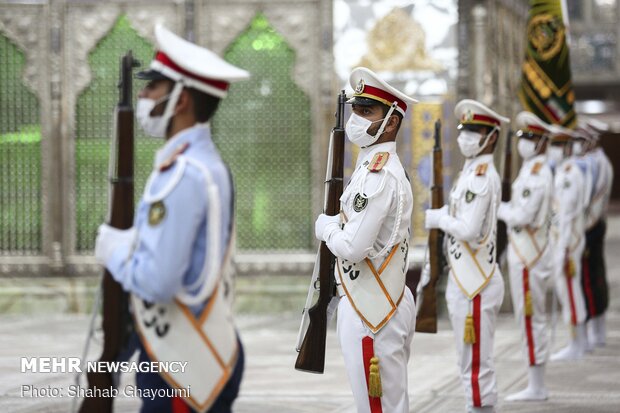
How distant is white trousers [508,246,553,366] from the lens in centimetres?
867

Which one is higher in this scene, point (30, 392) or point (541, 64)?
point (541, 64)

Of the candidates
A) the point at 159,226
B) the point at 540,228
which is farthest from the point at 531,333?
the point at 159,226

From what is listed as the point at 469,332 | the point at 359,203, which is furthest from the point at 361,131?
the point at 469,332

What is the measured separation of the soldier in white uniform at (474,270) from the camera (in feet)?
23.1

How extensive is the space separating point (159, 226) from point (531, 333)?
543 cm

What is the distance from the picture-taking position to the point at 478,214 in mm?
7062

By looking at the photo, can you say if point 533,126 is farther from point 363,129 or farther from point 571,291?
point 363,129

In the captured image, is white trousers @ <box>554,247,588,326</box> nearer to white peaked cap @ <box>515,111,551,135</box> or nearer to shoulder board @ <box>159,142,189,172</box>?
white peaked cap @ <box>515,111,551,135</box>

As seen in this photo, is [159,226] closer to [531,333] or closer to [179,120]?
[179,120]

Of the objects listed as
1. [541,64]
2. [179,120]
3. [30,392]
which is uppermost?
[541,64]

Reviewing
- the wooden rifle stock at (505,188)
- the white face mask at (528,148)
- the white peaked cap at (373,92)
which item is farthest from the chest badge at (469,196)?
the white face mask at (528,148)

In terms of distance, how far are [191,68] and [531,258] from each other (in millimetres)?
5407

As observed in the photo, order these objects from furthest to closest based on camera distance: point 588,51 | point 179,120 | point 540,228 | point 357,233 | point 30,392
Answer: point 588,51 → point 540,228 → point 30,392 → point 357,233 → point 179,120

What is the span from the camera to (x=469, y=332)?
7.07 meters
